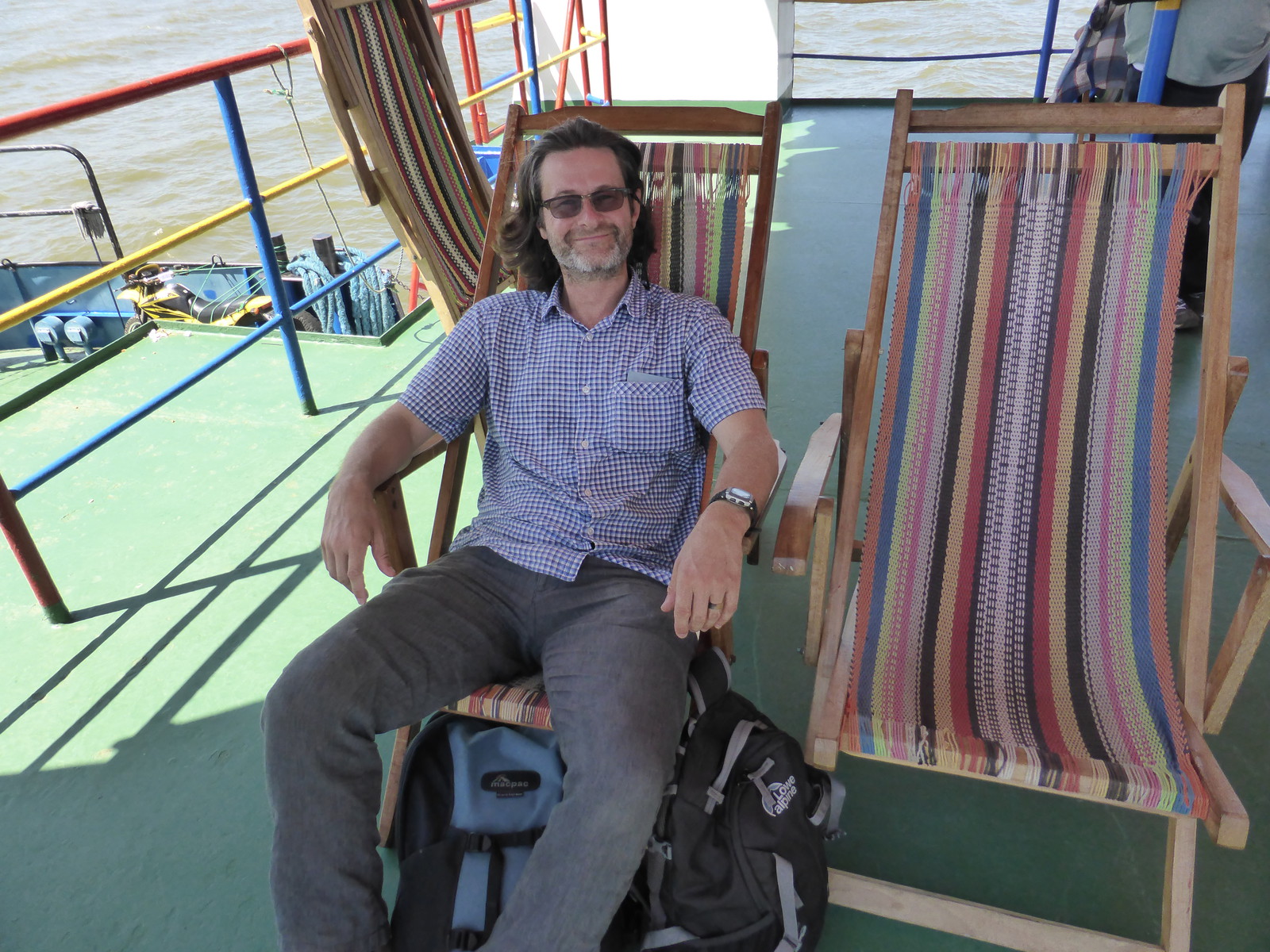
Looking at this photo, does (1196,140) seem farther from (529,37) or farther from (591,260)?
(529,37)

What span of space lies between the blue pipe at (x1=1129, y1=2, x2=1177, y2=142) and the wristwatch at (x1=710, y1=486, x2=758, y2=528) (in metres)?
2.20

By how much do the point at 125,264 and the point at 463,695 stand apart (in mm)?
1621

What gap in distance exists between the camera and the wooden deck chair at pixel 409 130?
232cm

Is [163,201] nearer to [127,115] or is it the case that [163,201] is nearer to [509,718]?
[127,115]

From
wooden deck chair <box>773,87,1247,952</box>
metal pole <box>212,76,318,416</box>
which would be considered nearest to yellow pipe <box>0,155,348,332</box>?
metal pole <box>212,76,318,416</box>

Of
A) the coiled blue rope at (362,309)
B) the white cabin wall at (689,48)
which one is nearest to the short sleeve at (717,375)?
the coiled blue rope at (362,309)

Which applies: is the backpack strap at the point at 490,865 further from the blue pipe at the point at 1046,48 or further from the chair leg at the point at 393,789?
the blue pipe at the point at 1046,48

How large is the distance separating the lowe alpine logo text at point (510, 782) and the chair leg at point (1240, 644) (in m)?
1.13

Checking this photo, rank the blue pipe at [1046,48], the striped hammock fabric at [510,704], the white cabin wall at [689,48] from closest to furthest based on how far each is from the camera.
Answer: the striped hammock fabric at [510,704] → the blue pipe at [1046,48] → the white cabin wall at [689,48]

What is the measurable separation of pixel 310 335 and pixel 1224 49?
141 inches

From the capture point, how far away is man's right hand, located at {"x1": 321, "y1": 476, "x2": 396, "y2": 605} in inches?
58.9

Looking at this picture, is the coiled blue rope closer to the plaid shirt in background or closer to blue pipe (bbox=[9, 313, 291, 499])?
blue pipe (bbox=[9, 313, 291, 499])

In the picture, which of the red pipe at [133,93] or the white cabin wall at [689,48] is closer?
the red pipe at [133,93]

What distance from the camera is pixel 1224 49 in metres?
2.92
